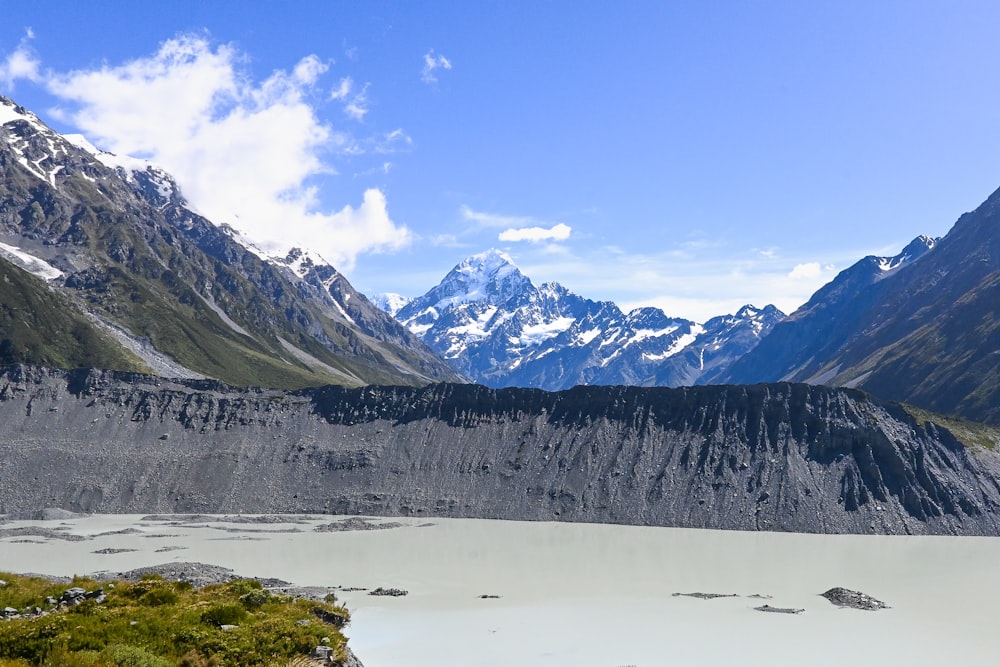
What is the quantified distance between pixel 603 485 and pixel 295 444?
47.3 meters

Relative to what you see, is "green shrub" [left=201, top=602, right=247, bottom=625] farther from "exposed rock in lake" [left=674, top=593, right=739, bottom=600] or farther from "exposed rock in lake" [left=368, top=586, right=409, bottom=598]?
"exposed rock in lake" [left=674, top=593, right=739, bottom=600]

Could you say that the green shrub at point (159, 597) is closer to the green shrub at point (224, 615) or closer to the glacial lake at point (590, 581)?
the green shrub at point (224, 615)

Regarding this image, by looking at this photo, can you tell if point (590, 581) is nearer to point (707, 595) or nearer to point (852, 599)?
point (707, 595)

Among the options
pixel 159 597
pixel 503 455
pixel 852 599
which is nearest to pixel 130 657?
pixel 159 597

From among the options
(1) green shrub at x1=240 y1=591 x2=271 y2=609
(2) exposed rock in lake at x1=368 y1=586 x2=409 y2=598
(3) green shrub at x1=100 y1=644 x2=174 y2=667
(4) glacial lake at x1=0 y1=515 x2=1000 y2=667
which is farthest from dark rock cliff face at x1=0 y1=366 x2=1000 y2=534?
(3) green shrub at x1=100 y1=644 x2=174 y2=667

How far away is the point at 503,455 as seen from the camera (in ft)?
367

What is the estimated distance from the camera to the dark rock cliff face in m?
94.9

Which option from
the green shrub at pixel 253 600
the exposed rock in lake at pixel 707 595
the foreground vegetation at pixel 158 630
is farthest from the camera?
the exposed rock in lake at pixel 707 595

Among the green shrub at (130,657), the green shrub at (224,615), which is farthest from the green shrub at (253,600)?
the green shrub at (130,657)

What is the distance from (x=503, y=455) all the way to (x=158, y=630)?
3418 inches

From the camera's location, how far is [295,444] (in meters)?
116

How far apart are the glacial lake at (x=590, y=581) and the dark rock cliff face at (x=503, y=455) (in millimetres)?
5842

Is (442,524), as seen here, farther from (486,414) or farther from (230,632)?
(230,632)

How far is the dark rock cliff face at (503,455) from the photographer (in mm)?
94875
